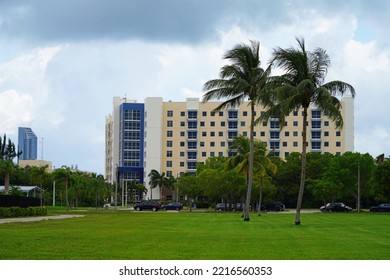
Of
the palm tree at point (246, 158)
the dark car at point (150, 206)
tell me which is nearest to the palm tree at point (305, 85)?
the palm tree at point (246, 158)

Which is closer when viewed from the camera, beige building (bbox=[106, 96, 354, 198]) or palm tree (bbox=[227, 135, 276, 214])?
palm tree (bbox=[227, 135, 276, 214])

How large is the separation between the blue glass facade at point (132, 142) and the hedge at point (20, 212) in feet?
Result: 334

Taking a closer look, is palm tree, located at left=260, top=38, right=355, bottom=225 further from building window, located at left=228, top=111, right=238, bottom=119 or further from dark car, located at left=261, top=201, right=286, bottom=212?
building window, located at left=228, top=111, right=238, bottom=119

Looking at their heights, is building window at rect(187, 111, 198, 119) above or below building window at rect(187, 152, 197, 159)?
above

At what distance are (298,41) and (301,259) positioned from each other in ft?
86.1

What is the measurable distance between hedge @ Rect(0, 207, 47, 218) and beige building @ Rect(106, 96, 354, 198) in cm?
9708

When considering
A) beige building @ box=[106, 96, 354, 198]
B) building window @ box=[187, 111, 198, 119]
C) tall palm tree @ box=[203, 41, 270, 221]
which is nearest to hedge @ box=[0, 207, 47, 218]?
tall palm tree @ box=[203, 41, 270, 221]

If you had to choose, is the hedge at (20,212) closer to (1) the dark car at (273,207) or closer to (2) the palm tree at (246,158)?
(2) the palm tree at (246,158)

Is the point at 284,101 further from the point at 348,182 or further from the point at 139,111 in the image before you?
the point at 139,111

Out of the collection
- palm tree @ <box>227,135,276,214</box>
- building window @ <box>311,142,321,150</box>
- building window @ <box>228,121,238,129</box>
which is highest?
building window @ <box>228,121,238,129</box>

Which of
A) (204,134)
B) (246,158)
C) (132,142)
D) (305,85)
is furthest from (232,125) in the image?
(305,85)

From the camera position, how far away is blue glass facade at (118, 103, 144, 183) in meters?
164

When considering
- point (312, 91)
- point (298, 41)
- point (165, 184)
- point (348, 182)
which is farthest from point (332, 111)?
point (165, 184)

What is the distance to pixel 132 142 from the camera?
165 meters
